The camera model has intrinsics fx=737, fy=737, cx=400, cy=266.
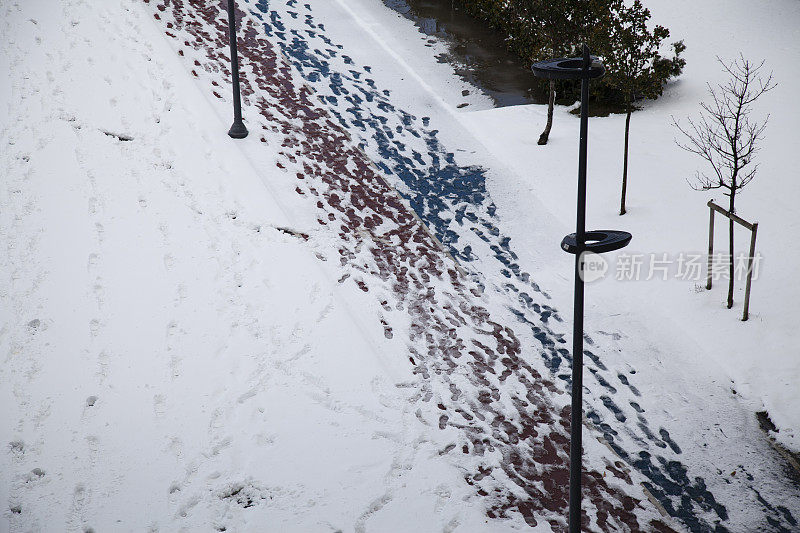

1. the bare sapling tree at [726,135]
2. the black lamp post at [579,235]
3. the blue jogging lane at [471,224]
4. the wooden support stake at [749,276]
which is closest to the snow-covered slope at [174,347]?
the black lamp post at [579,235]

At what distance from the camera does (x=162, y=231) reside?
33.6 ft

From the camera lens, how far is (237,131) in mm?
12258

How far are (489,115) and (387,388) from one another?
7.44 metres

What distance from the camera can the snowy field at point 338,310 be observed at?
298 inches

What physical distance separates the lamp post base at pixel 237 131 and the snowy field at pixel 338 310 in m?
0.27

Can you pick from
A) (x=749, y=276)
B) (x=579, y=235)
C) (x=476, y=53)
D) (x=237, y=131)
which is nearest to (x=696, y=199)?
(x=749, y=276)

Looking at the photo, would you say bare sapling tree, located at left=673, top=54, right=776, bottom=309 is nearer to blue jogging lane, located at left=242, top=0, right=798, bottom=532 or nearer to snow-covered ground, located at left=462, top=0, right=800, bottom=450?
snow-covered ground, located at left=462, top=0, right=800, bottom=450

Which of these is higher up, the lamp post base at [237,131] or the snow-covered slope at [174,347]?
the lamp post base at [237,131]

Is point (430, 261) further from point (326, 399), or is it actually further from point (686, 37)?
point (686, 37)

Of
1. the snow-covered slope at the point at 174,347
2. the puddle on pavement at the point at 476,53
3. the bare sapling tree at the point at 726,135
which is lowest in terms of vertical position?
the snow-covered slope at the point at 174,347

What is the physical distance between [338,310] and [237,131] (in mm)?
4292

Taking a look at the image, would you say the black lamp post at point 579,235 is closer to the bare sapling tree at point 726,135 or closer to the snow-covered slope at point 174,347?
the snow-covered slope at point 174,347

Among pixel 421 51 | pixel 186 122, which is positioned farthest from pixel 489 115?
pixel 186 122

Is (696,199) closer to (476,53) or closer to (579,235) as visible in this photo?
(476,53)
